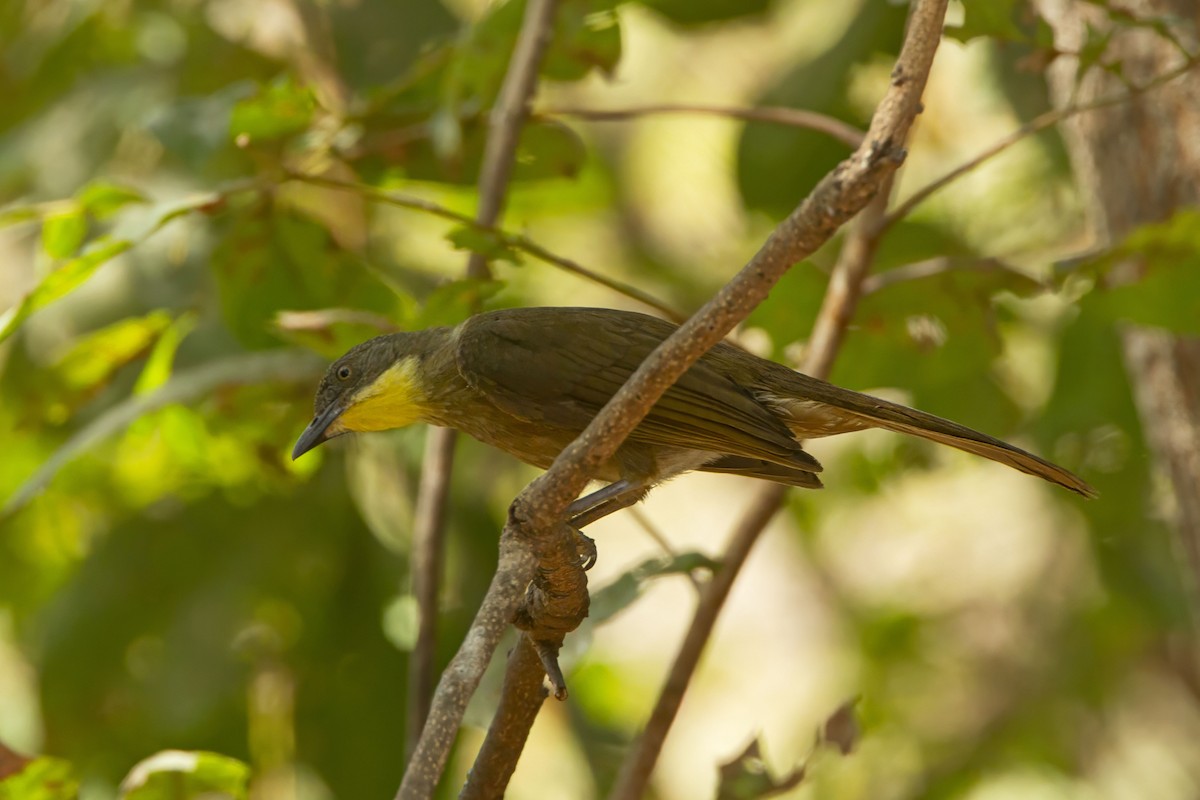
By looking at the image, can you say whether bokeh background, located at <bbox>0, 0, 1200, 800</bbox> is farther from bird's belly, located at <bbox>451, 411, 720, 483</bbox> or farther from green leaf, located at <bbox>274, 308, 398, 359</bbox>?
bird's belly, located at <bbox>451, 411, 720, 483</bbox>

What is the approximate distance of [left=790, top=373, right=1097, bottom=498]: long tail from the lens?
268 cm

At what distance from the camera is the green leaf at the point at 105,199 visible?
9.93ft

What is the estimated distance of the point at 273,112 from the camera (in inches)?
128

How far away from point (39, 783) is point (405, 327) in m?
1.23

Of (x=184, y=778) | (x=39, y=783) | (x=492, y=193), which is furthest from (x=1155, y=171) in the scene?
(x=39, y=783)

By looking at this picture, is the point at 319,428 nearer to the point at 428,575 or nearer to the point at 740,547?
the point at 428,575

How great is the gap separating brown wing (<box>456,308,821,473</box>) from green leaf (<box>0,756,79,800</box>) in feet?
3.72

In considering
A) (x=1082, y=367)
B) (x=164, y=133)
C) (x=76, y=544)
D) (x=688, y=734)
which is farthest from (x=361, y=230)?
(x=688, y=734)

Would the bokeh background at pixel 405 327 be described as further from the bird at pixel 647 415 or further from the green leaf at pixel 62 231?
the bird at pixel 647 415

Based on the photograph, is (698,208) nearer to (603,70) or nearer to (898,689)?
(898,689)

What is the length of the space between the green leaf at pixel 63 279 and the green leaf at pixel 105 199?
149 mm

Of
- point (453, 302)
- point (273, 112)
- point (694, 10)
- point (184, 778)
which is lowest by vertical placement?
point (184, 778)

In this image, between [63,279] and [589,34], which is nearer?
[63,279]

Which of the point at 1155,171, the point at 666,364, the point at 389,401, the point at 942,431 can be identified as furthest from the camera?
the point at 1155,171
